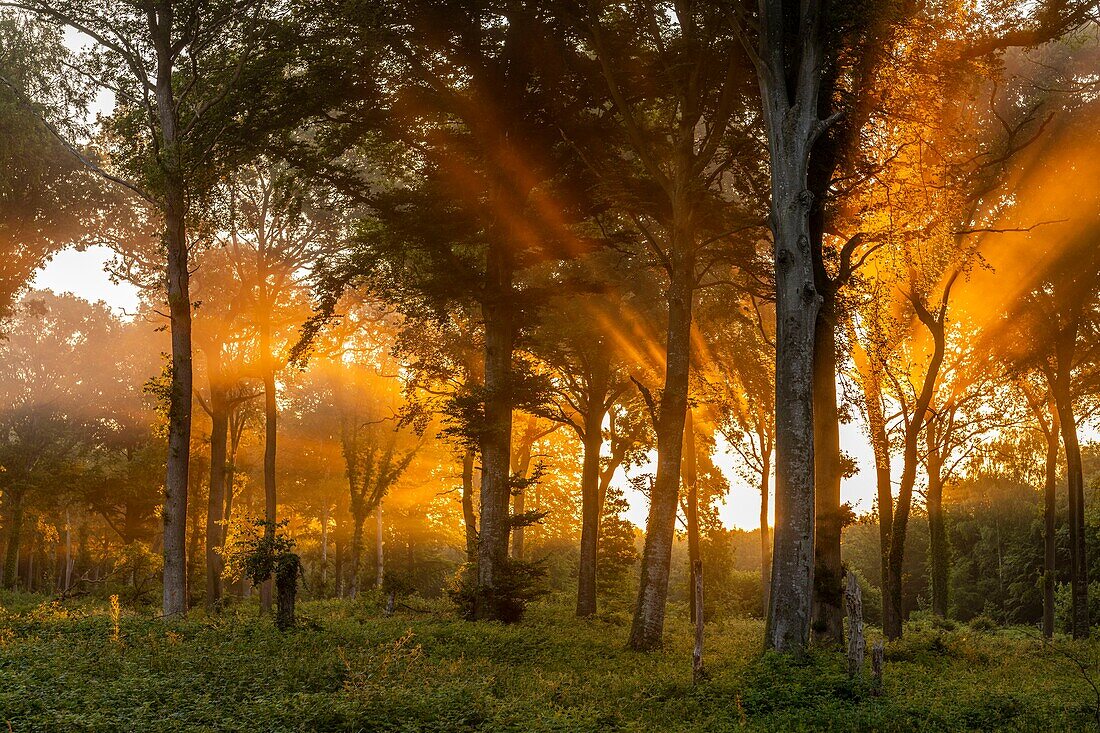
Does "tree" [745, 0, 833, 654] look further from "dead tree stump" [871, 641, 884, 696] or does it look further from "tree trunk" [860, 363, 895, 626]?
"tree trunk" [860, 363, 895, 626]

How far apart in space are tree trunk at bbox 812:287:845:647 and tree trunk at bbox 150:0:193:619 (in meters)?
14.5

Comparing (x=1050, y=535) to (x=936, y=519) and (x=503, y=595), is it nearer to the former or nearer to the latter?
(x=936, y=519)

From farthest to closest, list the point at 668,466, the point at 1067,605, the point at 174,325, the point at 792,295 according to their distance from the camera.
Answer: the point at 1067,605, the point at 174,325, the point at 668,466, the point at 792,295

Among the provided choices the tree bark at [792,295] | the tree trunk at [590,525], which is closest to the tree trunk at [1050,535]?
the tree trunk at [590,525]

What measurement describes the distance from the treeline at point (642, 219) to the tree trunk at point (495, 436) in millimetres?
83

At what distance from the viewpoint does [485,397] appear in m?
20.5

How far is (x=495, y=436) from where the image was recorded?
67.9 feet

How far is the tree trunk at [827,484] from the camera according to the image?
1630 cm

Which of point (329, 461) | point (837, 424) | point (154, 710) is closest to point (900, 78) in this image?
point (837, 424)

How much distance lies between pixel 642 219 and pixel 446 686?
55.1ft

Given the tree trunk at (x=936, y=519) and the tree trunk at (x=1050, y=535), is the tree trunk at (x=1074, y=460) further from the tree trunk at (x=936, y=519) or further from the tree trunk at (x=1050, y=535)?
the tree trunk at (x=936, y=519)

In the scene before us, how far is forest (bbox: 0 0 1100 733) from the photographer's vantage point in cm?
1236

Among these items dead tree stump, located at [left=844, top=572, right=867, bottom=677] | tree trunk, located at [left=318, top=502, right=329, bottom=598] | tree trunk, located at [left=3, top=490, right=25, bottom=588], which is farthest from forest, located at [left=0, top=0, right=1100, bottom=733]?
tree trunk, located at [left=318, top=502, right=329, bottom=598]

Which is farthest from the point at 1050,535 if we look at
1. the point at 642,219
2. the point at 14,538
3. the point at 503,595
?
the point at 14,538
